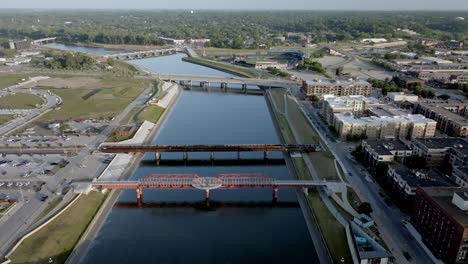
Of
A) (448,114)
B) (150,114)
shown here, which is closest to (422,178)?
(448,114)

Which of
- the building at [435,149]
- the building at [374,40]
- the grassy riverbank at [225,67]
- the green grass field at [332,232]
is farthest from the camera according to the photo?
the building at [374,40]

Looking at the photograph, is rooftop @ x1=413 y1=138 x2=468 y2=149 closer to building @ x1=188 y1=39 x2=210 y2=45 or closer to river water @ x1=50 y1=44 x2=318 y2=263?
river water @ x1=50 y1=44 x2=318 y2=263

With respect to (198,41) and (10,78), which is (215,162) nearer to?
(10,78)

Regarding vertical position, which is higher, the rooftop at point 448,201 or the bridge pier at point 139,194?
the rooftop at point 448,201

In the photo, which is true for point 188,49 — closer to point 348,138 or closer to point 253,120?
point 253,120

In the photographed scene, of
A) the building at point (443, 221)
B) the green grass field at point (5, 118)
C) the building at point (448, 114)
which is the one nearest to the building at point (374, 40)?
the building at point (448, 114)

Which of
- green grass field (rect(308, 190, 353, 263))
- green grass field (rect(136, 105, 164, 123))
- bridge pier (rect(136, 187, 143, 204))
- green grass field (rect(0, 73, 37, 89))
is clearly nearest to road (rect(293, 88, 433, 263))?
green grass field (rect(308, 190, 353, 263))

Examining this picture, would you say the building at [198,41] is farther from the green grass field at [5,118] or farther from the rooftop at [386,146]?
the rooftop at [386,146]
